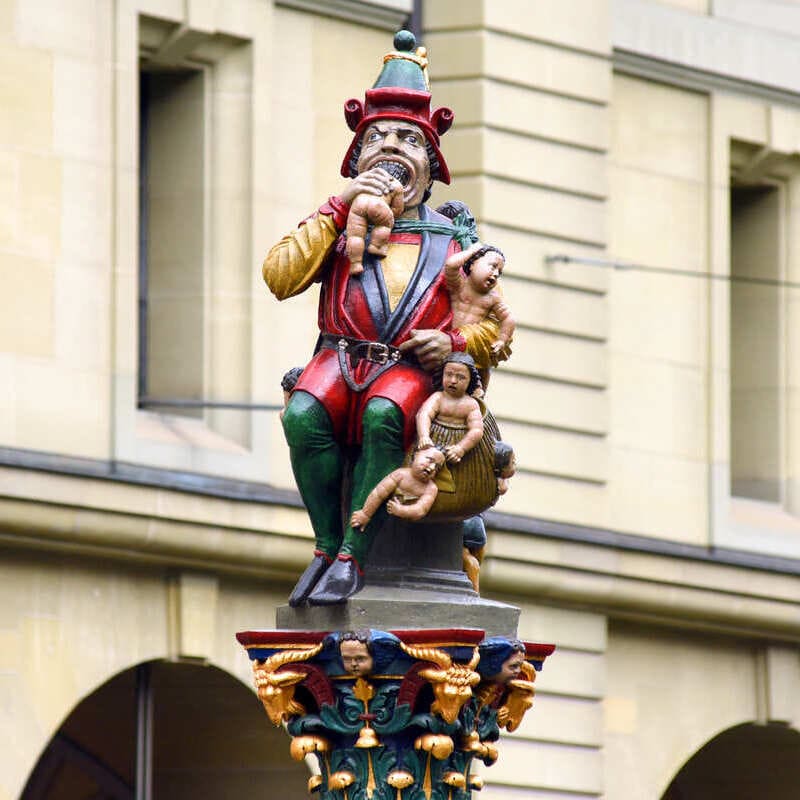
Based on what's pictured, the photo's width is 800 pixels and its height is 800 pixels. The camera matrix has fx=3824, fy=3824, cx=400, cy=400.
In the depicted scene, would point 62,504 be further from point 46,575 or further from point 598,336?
point 598,336

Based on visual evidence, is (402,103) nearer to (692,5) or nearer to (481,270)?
(481,270)

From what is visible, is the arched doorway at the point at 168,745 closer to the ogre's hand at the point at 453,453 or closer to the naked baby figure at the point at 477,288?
the naked baby figure at the point at 477,288

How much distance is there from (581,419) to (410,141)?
17.6 m

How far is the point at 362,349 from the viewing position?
52.9 feet

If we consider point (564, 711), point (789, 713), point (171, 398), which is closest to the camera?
point (171, 398)

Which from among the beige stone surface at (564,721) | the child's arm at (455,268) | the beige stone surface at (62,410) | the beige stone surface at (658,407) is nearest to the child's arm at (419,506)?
the child's arm at (455,268)

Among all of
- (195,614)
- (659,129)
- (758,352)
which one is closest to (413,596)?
(195,614)

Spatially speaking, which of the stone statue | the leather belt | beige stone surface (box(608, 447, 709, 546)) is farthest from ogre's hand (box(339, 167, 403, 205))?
beige stone surface (box(608, 447, 709, 546))

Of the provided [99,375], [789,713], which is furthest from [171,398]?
[789,713]

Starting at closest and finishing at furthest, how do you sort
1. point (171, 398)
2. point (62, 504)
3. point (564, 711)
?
point (62, 504) < point (171, 398) < point (564, 711)

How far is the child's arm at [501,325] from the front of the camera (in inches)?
643

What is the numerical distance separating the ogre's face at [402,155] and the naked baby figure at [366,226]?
246 mm

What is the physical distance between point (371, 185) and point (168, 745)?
647 inches

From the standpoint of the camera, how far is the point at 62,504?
1148 inches
